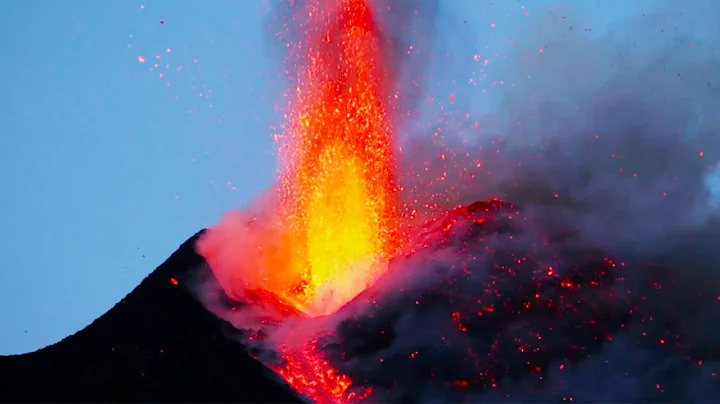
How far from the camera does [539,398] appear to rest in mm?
22531

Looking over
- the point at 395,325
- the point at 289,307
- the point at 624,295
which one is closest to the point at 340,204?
the point at 289,307

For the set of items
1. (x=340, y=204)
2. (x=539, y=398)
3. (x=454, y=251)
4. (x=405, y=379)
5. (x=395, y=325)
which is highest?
(x=340, y=204)

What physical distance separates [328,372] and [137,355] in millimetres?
5225

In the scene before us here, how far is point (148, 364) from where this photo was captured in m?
22.6

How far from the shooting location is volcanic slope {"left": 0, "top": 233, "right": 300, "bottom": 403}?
21266 millimetres

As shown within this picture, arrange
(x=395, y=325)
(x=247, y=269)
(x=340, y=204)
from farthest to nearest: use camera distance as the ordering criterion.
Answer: (x=340, y=204), (x=247, y=269), (x=395, y=325)

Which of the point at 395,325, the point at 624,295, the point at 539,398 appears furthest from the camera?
the point at 624,295

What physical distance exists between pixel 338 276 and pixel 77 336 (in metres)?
9.29

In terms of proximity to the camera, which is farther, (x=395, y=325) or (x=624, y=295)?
(x=624, y=295)

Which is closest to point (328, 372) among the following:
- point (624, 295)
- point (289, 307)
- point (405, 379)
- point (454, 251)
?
point (405, 379)

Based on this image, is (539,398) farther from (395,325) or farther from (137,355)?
(137,355)

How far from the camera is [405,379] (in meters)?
22.9

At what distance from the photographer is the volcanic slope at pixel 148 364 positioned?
837 inches

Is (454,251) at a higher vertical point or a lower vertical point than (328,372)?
higher
